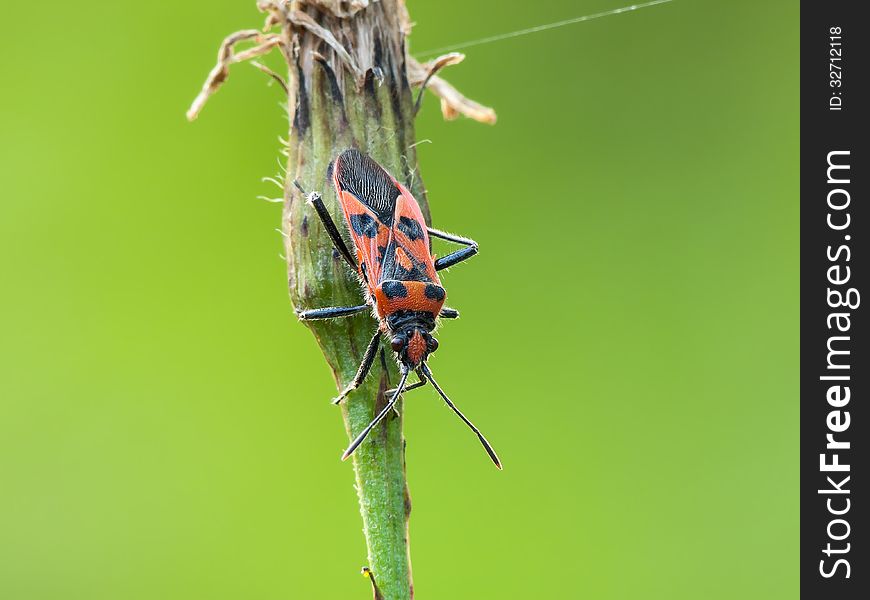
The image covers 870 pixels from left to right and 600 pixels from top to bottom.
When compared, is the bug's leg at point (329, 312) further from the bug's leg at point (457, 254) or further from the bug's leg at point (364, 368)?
the bug's leg at point (457, 254)

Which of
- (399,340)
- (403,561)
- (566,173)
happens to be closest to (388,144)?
(399,340)

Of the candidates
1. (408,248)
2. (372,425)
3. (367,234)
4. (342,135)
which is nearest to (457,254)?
(408,248)

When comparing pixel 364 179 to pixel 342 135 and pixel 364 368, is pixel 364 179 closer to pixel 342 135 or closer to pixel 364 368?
pixel 342 135

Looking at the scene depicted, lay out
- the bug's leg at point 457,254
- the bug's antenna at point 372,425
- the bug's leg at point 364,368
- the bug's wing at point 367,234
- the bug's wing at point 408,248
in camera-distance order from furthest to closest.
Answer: the bug's leg at point 457,254 → the bug's wing at point 408,248 → the bug's wing at point 367,234 → the bug's leg at point 364,368 → the bug's antenna at point 372,425

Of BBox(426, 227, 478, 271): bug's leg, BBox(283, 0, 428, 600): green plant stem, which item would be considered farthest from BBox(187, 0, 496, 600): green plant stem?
BBox(426, 227, 478, 271): bug's leg

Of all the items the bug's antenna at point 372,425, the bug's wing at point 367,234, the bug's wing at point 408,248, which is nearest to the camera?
the bug's antenna at point 372,425

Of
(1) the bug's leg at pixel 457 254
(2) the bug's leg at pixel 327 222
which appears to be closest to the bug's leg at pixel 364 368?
(2) the bug's leg at pixel 327 222
